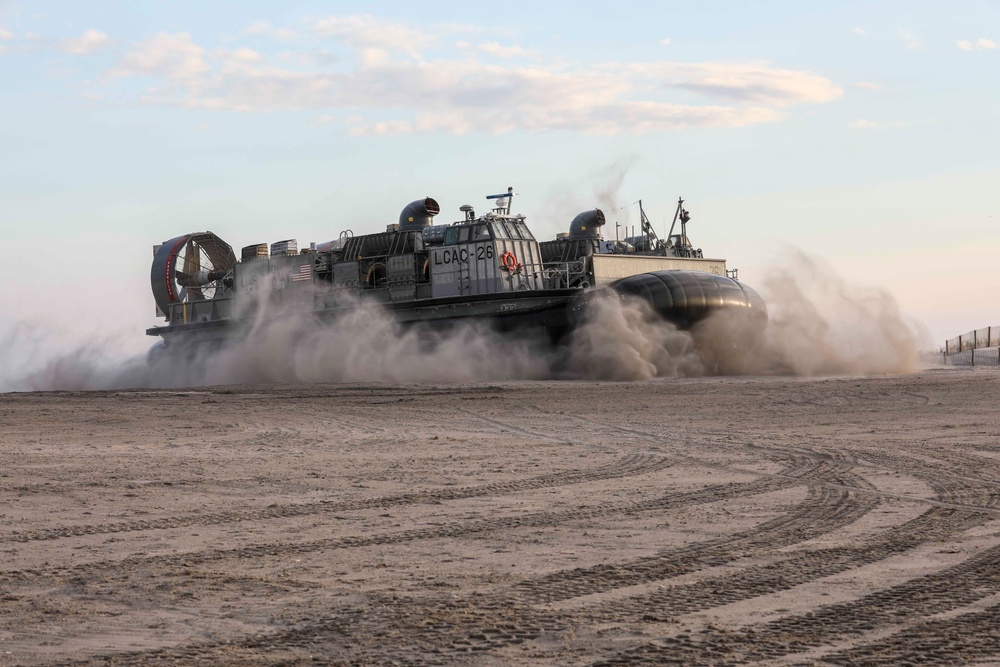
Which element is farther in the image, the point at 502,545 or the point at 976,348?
the point at 976,348

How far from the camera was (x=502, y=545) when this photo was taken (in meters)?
4.94

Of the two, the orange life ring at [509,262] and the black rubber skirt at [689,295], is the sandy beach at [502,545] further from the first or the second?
the orange life ring at [509,262]

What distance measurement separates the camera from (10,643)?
342cm

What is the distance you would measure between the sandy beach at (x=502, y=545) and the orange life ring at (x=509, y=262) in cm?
1028

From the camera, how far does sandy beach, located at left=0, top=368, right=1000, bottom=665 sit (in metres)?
3.44

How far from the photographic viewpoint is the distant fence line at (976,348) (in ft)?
92.5

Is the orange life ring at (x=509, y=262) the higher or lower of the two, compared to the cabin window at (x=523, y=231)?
lower

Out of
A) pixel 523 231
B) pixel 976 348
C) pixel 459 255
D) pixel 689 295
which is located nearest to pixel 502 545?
pixel 689 295

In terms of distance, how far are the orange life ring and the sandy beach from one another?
33.7ft

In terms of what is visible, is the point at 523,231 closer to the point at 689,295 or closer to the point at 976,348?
the point at 689,295

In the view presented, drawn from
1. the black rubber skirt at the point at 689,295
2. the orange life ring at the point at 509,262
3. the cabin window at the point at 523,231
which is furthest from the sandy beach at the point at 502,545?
the cabin window at the point at 523,231

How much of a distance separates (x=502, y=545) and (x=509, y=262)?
619 inches

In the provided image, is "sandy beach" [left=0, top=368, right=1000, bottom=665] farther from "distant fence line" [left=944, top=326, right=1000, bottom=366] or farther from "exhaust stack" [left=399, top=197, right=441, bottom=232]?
"distant fence line" [left=944, top=326, right=1000, bottom=366]

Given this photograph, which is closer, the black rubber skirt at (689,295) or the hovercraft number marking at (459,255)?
the black rubber skirt at (689,295)
